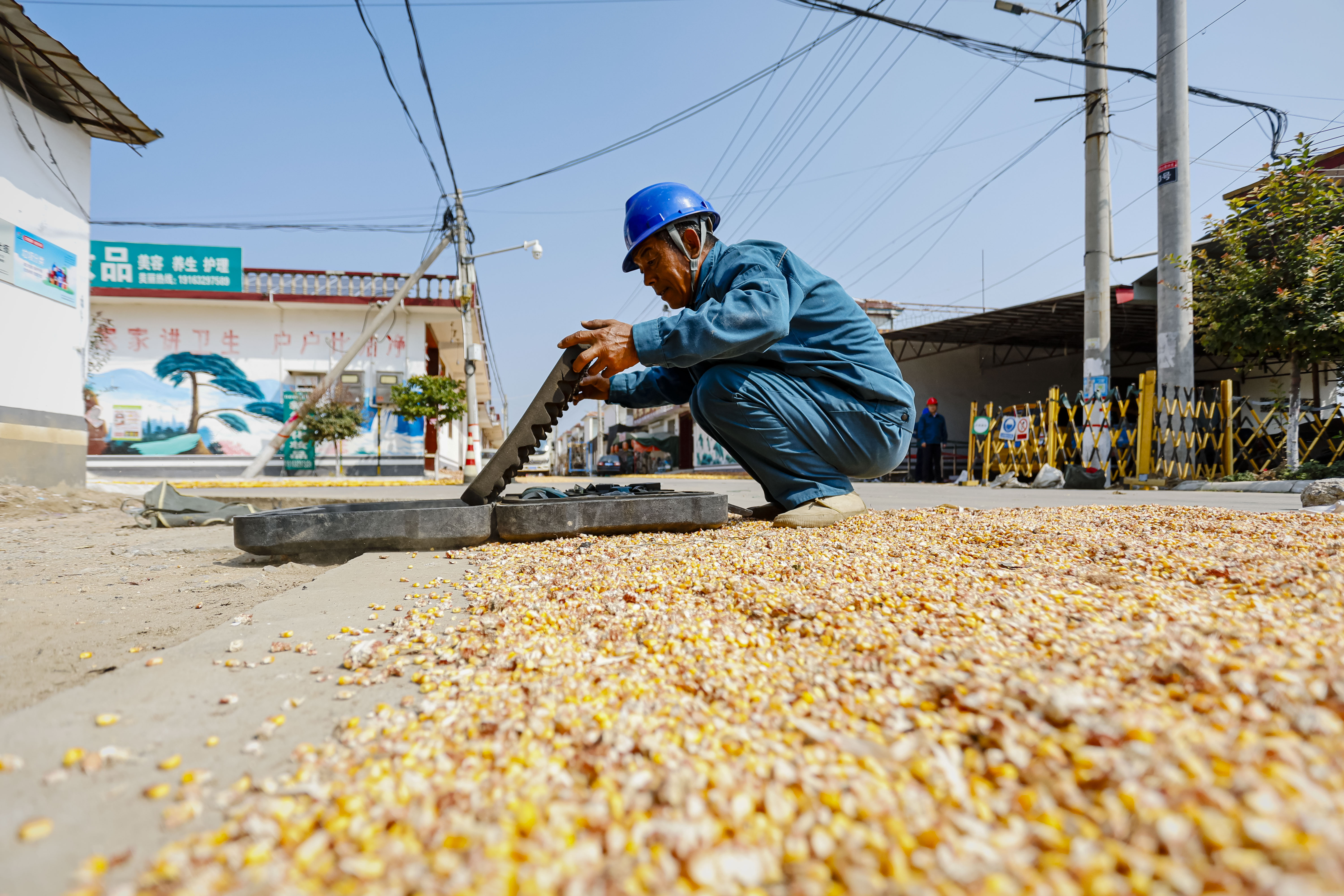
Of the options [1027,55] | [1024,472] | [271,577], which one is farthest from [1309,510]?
[1024,472]

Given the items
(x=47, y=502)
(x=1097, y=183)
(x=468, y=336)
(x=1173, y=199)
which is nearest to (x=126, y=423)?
(x=468, y=336)

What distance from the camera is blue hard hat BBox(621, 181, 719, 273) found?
258 cm

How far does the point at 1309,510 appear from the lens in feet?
9.68

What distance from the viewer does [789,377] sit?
2717mm

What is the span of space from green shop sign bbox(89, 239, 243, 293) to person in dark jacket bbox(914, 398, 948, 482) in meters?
15.9

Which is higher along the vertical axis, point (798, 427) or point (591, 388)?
point (591, 388)

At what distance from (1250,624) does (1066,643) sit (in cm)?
28

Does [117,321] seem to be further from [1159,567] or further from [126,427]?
[1159,567]

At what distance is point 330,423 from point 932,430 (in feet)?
41.6

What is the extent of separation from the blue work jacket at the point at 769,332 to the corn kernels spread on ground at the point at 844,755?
113cm

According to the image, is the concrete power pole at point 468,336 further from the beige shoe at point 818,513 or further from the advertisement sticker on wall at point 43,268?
the beige shoe at point 818,513

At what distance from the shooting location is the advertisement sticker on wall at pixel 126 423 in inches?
576

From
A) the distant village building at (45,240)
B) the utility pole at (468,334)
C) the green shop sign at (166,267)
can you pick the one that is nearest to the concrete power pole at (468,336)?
the utility pole at (468,334)

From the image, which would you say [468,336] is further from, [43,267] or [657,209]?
[657,209]
